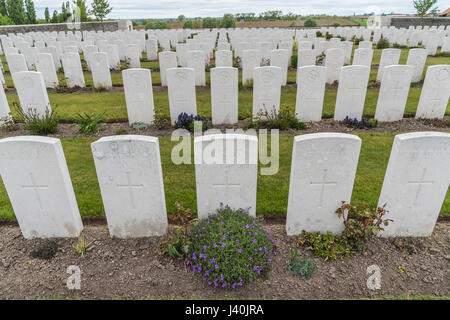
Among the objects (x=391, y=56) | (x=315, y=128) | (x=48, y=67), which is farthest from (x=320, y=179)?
(x=48, y=67)

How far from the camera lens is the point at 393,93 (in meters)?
7.38

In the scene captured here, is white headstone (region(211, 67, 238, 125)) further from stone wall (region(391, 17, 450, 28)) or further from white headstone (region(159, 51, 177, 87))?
stone wall (region(391, 17, 450, 28))

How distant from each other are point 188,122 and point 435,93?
19.5ft

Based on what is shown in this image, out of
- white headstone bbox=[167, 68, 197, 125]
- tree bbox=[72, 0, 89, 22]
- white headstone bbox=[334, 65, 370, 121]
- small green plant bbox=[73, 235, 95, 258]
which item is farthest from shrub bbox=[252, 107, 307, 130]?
tree bbox=[72, 0, 89, 22]

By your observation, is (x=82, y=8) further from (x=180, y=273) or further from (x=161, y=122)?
(x=180, y=273)

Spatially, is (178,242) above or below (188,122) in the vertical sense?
below

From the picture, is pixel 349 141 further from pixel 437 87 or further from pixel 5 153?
pixel 437 87

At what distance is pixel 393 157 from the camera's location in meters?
3.52

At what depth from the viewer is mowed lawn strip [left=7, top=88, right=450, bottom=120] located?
8.24 metres

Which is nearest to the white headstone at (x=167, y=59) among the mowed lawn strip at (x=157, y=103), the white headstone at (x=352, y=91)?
the mowed lawn strip at (x=157, y=103)

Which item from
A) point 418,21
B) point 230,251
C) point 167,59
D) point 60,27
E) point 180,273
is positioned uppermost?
point 418,21

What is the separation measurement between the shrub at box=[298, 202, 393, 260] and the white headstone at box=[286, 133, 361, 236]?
112 millimetres

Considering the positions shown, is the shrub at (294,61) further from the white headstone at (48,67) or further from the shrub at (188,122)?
the white headstone at (48,67)
